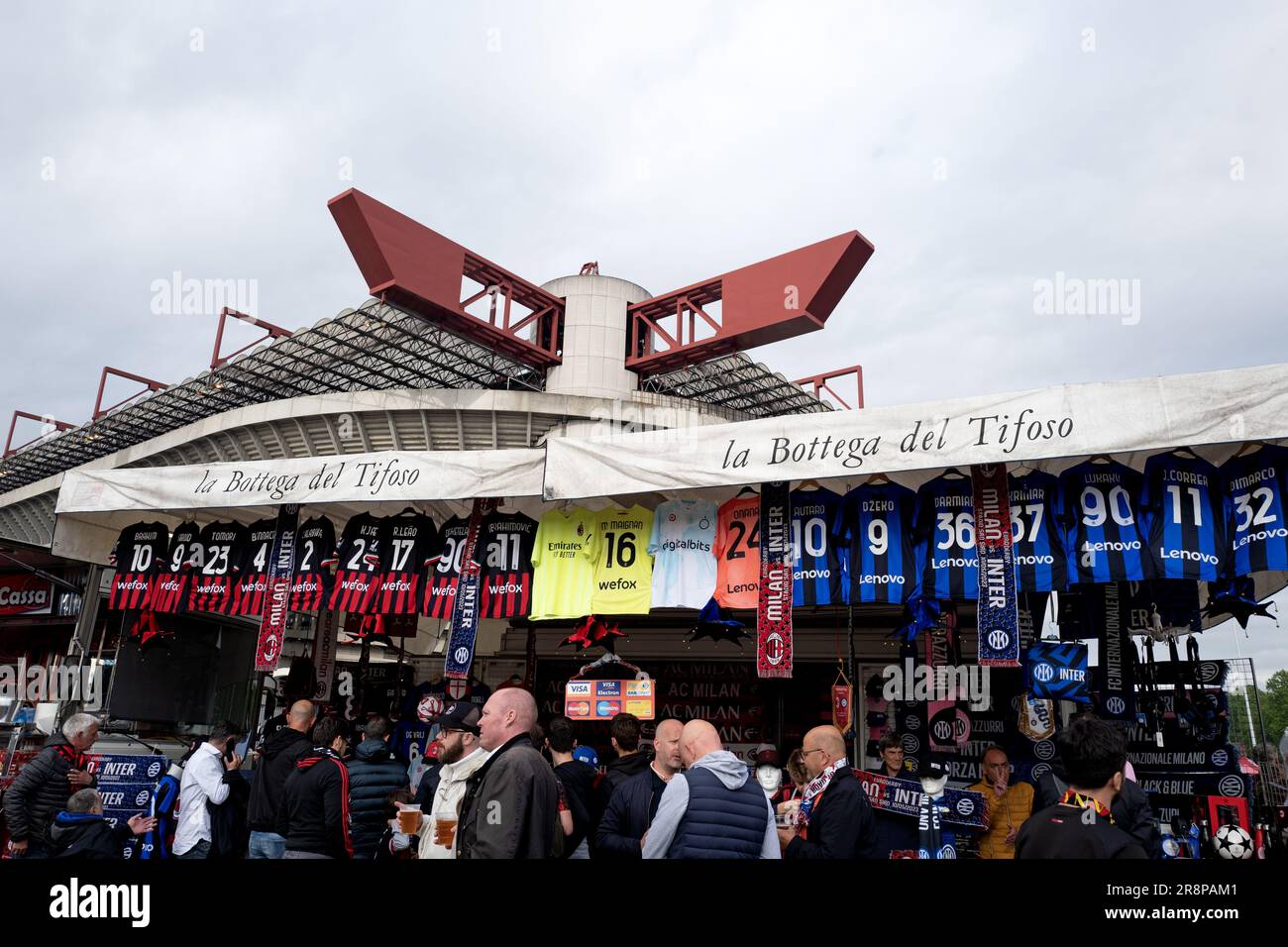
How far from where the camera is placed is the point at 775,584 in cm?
812

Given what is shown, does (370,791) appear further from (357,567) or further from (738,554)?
(357,567)

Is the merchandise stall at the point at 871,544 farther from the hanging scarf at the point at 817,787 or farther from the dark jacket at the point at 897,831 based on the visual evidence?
the hanging scarf at the point at 817,787

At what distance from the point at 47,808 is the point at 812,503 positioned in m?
6.75

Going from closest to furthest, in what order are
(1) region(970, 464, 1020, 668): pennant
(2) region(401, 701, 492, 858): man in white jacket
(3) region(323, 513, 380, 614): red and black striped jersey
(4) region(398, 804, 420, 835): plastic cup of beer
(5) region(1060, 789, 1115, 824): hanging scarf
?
(5) region(1060, 789, 1115, 824): hanging scarf, (2) region(401, 701, 492, 858): man in white jacket, (4) region(398, 804, 420, 835): plastic cup of beer, (1) region(970, 464, 1020, 668): pennant, (3) region(323, 513, 380, 614): red and black striped jersey

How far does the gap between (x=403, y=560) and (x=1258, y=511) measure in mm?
8255

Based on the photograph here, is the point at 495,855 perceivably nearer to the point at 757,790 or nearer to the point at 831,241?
the point at 757,790

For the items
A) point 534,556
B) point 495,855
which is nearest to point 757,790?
point 495,855

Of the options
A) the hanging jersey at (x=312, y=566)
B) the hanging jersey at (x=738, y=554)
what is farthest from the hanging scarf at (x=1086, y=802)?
the hanging jersey at (x=312, y=566)

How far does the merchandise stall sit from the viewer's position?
688 cm

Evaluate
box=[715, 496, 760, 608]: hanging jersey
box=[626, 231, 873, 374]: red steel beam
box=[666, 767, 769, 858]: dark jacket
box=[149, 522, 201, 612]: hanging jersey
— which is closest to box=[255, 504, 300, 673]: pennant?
box=[149, 522, 201, 612]: hanging jersey

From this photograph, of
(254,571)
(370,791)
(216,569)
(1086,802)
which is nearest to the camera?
(1086,802)

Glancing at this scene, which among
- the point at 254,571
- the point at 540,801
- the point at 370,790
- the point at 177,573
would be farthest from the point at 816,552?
the point at 177,573

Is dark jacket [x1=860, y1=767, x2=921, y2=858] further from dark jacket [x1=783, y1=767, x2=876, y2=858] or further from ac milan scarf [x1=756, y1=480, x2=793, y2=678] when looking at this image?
dark jacket [x1=783, y1=767, x2=876, y2=858]
